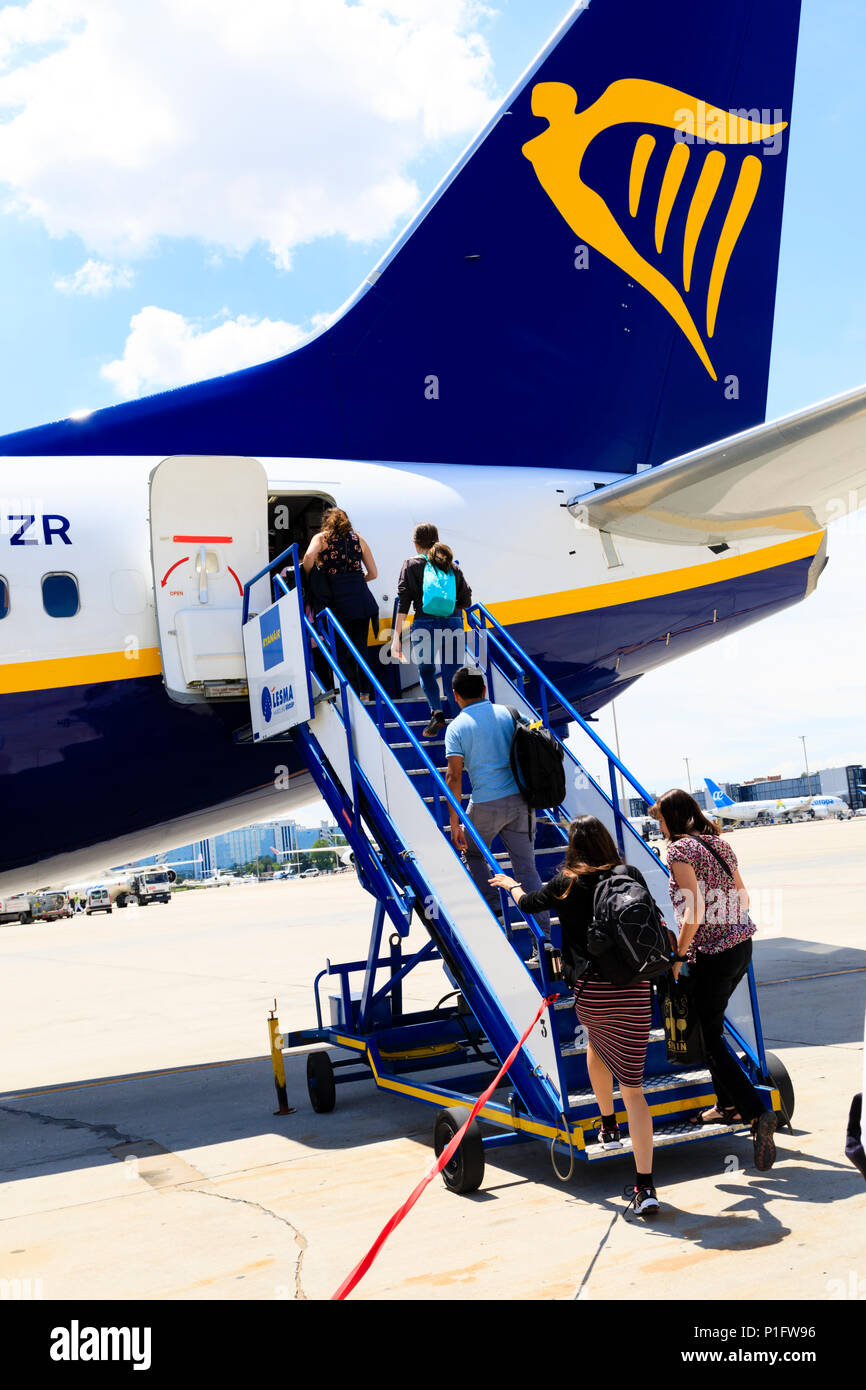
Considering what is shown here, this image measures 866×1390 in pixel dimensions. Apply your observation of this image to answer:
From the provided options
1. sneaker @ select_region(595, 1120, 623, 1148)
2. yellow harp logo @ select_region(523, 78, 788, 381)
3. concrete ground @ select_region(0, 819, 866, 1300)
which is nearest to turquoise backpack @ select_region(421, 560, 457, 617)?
concrete ground @ select_region(0, 819, 866, 1300)

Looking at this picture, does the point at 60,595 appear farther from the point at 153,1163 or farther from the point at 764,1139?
the point at 764,1139

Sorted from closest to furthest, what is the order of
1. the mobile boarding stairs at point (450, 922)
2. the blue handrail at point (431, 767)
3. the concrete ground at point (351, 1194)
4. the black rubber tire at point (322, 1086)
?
the concrete ground at point (351, 1194), the mobile boarding stairs at point (450, 922), the blue handrail at point (431, 767), the black rubber tire at point (322, 1086)

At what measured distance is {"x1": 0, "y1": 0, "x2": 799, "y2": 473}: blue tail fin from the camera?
11.3 meters

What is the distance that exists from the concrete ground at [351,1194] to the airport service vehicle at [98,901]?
52.3m

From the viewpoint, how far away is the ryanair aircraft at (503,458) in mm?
9445

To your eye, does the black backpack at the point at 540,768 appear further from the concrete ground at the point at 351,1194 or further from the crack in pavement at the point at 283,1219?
the crack in pavement at the point at 283,1219

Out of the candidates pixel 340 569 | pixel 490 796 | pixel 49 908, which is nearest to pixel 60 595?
pixel 340 569

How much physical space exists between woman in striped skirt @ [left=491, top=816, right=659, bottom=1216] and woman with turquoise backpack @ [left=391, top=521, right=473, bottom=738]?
262 centimetres

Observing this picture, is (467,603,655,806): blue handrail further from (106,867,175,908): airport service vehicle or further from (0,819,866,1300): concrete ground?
(106,867,175,908): airport service vehicle

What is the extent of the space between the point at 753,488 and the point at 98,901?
2408 inches

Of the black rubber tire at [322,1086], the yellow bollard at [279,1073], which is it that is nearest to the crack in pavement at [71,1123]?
the yellow bollard at [279,1073]

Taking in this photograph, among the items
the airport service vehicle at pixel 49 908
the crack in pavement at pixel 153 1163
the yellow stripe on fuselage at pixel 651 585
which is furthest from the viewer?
the airport service vehicle at pixel 49 908

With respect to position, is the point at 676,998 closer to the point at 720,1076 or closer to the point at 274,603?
the point at 720,1076

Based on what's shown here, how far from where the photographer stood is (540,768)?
24.0ft
